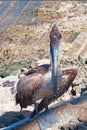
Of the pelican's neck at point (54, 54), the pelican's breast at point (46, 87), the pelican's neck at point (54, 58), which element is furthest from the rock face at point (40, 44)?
the pelican's neck at point (54, 54)

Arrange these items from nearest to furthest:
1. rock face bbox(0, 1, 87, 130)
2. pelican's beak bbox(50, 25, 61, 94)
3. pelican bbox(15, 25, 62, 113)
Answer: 1. pelican's beak bbox(50, 25, 61, 94)
2. pelican bbox(15, 25, 62, 113)
3. rock face bbox(0, 1, 87, 130)

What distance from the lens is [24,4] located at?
464 inches

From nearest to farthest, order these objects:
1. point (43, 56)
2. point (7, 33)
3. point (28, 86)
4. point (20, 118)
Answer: point (28, 86) < point (20, 118) < point (43, 56) < point (7, 33)

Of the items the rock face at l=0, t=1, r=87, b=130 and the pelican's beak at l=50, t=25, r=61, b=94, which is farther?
the rock face at l=0, t=1, r=87, b=130

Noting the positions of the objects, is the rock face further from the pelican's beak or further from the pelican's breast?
the pelican's beak

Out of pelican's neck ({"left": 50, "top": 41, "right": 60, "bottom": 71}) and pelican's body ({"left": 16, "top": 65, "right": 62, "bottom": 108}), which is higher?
pelican's neck ({"left": 50, "top": 41, "right": 60, "bottom": 71})

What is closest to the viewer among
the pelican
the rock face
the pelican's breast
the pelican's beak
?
the pelican's beak

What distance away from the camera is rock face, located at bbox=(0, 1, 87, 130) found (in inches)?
301

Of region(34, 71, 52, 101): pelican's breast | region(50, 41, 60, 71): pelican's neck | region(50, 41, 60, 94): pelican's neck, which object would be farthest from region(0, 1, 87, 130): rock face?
region(50, 41, 60, 71): pelican's neck

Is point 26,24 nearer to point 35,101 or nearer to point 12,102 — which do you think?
point 12,102

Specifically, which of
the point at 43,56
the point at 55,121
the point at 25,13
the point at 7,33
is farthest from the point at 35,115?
the point at 25,13

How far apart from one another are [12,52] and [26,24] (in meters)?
1.44

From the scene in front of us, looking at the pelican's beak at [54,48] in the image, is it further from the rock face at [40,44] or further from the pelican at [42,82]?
the rock face at [40,44]

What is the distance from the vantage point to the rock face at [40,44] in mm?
7638
